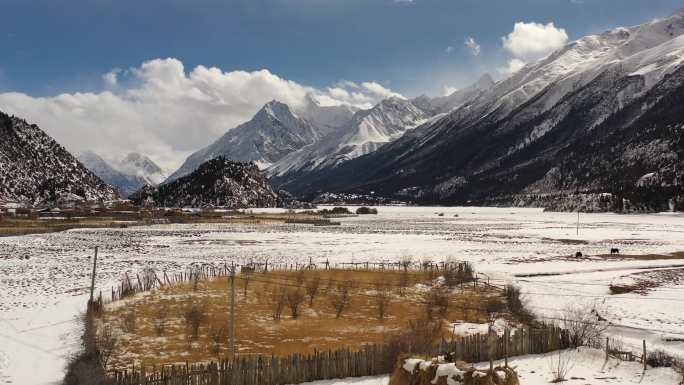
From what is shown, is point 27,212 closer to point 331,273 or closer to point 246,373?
point 331,273

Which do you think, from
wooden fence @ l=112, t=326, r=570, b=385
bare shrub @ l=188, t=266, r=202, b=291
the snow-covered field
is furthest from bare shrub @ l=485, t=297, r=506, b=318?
bare shrub @ l=188, t=266, r=202, b=291

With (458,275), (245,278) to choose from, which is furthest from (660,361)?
(245,278)

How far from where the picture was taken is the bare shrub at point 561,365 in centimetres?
1890

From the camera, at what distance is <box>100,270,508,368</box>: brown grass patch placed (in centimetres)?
2477

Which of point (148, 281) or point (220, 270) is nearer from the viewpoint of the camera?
point (148, 281)

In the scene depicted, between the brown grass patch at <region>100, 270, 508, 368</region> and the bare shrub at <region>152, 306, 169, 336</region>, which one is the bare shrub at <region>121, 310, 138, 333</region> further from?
the bare shrub at <region>152, 306, 169, 336</region>

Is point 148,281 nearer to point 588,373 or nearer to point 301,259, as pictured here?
point 301,259

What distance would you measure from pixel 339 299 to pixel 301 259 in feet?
71.2

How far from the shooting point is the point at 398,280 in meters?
44.2

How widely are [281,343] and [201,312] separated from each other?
230 inches

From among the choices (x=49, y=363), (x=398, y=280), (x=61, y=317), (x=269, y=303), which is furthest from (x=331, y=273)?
(x=49, y=363)

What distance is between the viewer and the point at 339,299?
36.1m

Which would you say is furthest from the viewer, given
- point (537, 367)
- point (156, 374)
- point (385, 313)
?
point (385, 313)

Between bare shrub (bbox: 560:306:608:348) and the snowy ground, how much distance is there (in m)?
1.67
